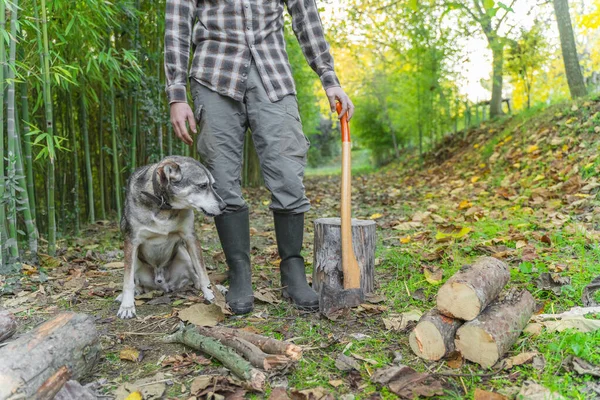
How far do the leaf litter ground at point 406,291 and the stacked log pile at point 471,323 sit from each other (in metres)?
0.05

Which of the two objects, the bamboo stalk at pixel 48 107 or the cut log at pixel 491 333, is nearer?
the cut log at pixel 491 333

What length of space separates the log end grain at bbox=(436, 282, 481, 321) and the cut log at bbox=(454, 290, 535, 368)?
0.14ft

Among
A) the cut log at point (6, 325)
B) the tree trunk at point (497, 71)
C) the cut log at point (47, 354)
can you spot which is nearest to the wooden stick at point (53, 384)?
the cut log at point (47, 354)

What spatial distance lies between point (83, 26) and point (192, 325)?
2.87 meters

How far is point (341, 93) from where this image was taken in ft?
9.25

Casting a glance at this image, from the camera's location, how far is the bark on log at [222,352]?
186 centimetres

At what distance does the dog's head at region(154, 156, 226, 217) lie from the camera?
2.65 m

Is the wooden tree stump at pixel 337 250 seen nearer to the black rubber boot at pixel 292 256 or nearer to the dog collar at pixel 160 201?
the black rubber boot at pixel 292 256

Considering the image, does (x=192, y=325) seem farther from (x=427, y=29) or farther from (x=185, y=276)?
(x=427, y=29)

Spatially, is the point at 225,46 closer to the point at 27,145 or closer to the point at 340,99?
the point at 340,99

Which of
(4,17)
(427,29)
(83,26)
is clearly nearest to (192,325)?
(4,17)

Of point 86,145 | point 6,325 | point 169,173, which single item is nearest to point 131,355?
point 6,325

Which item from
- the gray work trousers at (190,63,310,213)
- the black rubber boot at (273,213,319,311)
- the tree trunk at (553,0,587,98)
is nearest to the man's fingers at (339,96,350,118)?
the gray work trousers at (190,63,310,213)

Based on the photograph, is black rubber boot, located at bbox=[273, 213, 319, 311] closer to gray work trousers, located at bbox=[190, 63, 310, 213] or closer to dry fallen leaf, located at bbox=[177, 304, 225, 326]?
gray work trousers, located at bbox=[190, 63, 310, 213]
